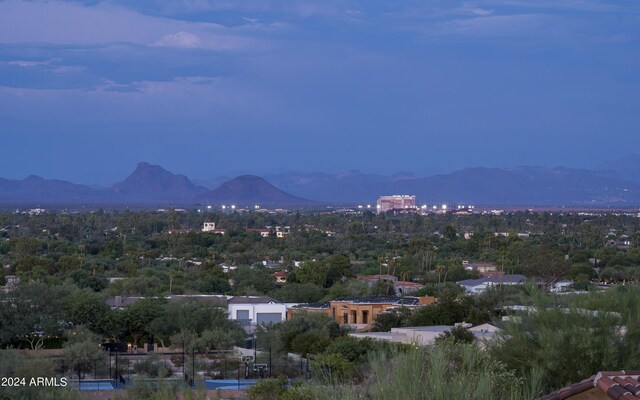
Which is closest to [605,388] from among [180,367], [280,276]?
[180,367]

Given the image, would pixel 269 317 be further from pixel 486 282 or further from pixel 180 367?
pixel 486 282

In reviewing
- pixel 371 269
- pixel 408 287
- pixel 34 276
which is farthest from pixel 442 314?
pixel 371 269

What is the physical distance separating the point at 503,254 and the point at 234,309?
30262mm

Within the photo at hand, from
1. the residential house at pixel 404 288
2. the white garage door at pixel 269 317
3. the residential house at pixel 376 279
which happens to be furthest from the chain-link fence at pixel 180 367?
A: the residential house at pixel 376 279

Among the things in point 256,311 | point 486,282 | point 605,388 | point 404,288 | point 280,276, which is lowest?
point 404,288

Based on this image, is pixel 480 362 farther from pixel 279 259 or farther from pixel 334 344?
pixel 279 259

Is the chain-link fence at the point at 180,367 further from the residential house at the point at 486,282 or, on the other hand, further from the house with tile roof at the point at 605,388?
the residential house at the point at 486,282

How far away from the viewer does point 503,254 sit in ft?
222

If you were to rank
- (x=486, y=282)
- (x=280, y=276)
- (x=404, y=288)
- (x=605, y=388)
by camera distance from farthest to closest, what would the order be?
(x=280, y=276) → (x=404, y=288) → (x=486, y=282) → (x=605, y=388)

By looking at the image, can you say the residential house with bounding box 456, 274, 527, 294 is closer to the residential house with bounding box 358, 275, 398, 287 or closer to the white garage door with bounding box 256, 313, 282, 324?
the residential house with bounding box 358, 275, 398, 287

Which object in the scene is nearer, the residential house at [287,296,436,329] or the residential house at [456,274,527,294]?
the residential house at [287,296,436,329]

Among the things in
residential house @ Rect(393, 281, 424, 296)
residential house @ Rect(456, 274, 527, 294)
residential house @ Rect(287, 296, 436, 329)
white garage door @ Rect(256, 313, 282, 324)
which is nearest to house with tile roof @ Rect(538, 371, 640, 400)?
residential house @ Rect(287, 296, 436, 329)

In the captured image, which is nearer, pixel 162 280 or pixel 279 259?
pixel 162 280

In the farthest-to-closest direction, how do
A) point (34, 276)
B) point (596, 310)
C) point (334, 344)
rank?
1. point (34, 276)
2. point (334, 344)
3. point (596, 310)
